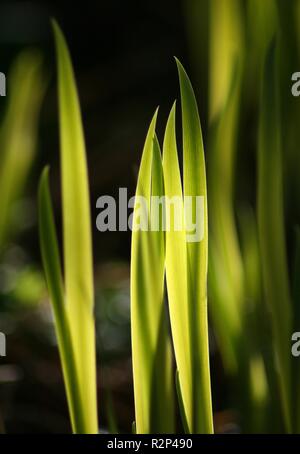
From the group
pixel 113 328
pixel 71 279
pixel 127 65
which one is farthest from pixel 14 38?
pixel 71 279

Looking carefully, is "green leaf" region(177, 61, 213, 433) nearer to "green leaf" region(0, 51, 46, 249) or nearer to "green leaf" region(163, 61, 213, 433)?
"green leaf" region(163, 61, 213, 433)

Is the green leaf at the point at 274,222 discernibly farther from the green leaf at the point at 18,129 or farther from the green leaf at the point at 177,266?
the green leaf at the point at 18,129

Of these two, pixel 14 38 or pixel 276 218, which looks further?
pixel 14 38

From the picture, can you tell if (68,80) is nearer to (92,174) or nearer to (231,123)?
(231,123)

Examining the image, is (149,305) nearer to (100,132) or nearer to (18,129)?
(18,129)

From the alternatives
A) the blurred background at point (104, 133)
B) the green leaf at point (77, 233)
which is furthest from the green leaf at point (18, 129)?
the green leaf at point (77, 233)
